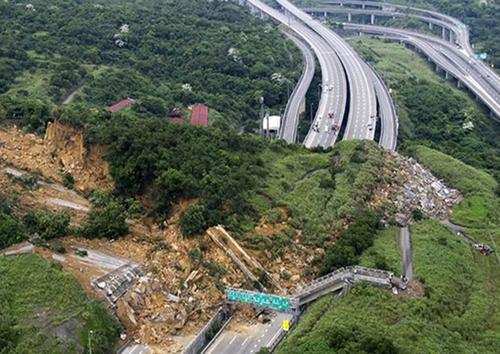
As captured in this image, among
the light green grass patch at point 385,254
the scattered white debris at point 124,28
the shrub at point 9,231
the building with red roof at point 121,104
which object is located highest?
the scattered white debris at point 124,28

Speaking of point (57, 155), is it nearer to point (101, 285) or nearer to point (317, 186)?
point (101, 285)

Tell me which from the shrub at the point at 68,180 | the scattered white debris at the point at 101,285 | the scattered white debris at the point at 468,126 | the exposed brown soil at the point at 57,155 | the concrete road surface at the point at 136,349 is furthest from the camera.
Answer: the scattered white debris at the point at 468,126

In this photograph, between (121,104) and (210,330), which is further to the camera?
(121,104)

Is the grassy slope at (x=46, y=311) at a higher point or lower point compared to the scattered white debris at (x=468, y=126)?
higher

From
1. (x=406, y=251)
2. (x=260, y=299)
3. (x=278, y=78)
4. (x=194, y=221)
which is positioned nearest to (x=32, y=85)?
(x=194, y=221)

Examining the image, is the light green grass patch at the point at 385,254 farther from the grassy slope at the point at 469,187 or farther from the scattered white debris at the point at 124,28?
the scattered white debris at the point at 124,28

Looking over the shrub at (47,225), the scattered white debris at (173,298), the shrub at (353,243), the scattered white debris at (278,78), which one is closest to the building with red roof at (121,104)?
the shrub at (47,225)

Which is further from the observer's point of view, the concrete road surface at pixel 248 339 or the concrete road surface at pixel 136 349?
the concrete road surface at pixel 248 339

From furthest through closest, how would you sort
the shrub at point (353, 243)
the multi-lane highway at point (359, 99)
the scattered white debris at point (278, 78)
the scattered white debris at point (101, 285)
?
the scattered white debris at point (278, 78)
the multi-lane highway at point (359, 99)
the shrub at point (353, 243)
the scattered white debris at point (101, 285)
